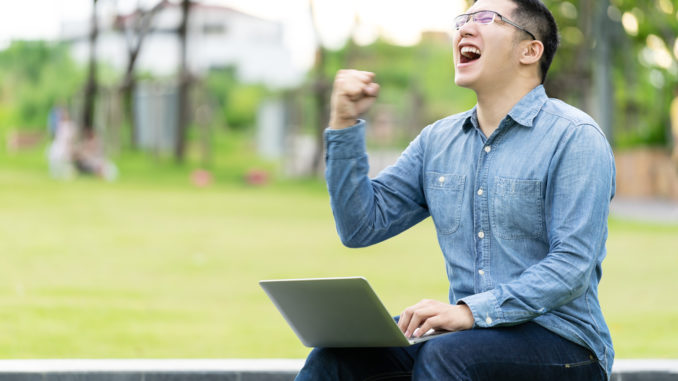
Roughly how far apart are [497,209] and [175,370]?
1.60 m

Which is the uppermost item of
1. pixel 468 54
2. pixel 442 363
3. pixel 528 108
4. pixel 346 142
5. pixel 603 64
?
pixel 468 54

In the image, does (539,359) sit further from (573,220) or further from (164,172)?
(164,172)

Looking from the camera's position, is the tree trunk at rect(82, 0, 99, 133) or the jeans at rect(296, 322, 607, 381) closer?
the jeans at rect(296, 322, 607, 381)

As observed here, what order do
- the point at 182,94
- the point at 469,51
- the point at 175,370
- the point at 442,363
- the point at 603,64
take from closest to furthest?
the point at 442,363 < the point at 469,51 < the point at 175,370 < the point at 603,64 < the point at 182,94

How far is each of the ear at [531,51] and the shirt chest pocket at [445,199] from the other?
380 mm

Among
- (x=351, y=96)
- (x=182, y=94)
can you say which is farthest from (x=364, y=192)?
(x=182, y=94)

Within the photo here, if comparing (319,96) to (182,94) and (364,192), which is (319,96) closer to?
(182,94)

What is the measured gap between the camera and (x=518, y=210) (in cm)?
276

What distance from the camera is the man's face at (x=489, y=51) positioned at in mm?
2867

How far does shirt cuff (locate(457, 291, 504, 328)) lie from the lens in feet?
8.57

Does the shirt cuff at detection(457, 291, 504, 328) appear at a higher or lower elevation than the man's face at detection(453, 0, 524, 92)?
lower

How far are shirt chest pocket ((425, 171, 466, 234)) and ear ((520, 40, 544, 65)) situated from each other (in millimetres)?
380

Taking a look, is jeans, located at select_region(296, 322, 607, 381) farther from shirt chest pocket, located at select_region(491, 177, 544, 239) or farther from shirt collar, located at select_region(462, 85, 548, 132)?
shirt collar, located at select_region(462, 85, 548, 132)

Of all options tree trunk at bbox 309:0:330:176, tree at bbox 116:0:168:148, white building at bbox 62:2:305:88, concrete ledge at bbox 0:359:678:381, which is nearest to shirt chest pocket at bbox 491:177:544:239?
concrete ledge at bbox 0:359:678:381
